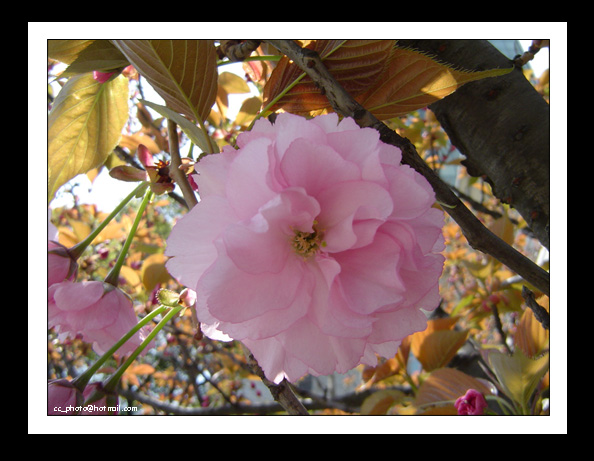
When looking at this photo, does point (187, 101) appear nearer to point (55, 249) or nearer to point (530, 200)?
point (55, 249)

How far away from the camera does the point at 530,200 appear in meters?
0.74

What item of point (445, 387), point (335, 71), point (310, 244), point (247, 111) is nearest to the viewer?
point (310, 244)

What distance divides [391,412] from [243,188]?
1156mm

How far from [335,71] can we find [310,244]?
0.24m

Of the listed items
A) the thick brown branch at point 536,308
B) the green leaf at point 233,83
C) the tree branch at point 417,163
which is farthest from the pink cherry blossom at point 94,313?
the green leaf at point 233,83

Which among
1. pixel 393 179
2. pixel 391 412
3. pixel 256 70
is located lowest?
pixel 391 412

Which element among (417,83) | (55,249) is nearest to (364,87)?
(417,83)

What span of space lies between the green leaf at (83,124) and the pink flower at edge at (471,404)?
0.78 meters

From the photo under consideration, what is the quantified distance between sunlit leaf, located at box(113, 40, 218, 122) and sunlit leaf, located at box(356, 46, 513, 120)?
0.63ft

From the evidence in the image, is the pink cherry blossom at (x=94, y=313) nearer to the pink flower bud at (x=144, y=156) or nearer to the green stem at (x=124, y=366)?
the green stem at (x=124, y=366)

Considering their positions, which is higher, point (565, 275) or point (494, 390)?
point (565, 275)

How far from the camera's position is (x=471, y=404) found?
2.69ft

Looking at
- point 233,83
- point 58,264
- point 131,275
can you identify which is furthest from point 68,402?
point 131,275

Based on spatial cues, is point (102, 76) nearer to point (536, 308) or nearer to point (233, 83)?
point (233, 83)
